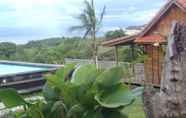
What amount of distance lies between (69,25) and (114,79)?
1597 centimetres

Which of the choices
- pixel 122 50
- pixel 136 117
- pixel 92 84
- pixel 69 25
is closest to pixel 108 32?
pixel 122 50

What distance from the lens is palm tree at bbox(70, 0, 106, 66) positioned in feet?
57.0

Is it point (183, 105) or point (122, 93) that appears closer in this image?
point (183, 105)

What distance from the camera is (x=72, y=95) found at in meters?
1.92

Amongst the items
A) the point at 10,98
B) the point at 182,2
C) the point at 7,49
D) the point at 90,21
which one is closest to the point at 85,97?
the point at 10,98

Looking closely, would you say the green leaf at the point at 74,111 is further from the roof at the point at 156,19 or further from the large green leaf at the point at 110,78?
the roof at the point at 156,19

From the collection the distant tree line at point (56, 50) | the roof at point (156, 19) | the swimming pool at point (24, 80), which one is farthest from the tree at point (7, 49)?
the swimming pool at point (24, 80)

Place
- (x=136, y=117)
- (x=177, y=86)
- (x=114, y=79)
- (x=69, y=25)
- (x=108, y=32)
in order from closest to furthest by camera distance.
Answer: (x=177, y=86) < (x=114, y=79) < (x=136, y=117) < (x=69, y=25) < (x=108, y=32)

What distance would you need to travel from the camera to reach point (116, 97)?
6.21ft

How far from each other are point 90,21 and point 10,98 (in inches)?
620

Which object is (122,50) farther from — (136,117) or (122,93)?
(122,93)

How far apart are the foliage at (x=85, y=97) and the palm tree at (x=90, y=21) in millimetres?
15159

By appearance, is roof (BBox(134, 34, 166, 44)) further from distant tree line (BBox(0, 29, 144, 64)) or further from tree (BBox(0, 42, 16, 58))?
tree (BBox(0, 42, 16, 58))

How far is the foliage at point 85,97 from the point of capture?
1881 mm
